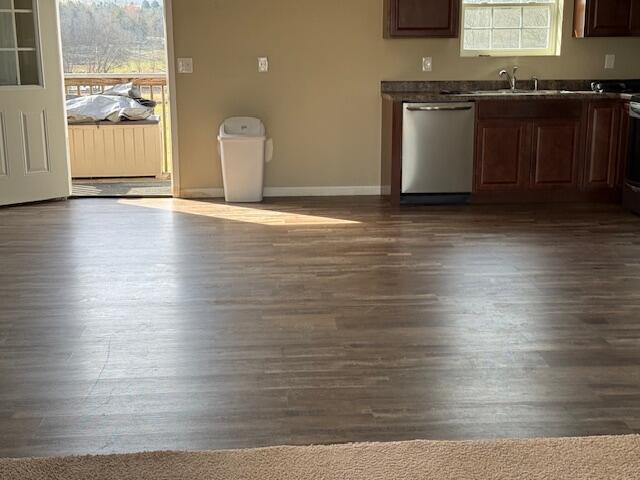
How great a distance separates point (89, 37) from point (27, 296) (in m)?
5.62

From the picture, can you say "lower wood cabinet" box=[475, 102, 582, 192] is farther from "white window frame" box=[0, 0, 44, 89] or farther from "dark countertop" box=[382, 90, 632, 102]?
"white window frame" box=[0, 0, 44, 89]

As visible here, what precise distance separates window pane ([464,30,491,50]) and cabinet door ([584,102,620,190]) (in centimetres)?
102

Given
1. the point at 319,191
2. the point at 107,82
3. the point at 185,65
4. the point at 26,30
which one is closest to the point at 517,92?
the point at 319,191

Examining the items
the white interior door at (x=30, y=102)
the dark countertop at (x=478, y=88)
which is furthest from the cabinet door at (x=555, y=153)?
the white interior door at (x=30, y=102)

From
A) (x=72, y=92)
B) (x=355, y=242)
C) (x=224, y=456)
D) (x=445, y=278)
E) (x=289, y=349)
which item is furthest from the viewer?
(x=72, y=92)

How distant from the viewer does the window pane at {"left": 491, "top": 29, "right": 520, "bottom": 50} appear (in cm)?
653

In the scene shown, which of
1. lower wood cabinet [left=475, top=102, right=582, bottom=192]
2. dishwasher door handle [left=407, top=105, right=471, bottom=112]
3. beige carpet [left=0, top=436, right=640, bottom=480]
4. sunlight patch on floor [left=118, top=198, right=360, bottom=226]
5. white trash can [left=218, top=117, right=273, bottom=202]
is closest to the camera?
beige carpet [left=0, top=436, right=640, bottom=480]

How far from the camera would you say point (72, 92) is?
8578 mm

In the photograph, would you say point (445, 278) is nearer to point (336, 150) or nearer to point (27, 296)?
point (27, 296)

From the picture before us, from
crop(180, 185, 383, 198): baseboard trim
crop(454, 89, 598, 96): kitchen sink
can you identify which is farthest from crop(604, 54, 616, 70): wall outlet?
crop(180, 185, 383, 198): baseboard trim

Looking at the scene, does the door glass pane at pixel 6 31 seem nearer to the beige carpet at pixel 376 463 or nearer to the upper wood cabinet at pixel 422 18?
the upper wood cabinet at pixel 422 18

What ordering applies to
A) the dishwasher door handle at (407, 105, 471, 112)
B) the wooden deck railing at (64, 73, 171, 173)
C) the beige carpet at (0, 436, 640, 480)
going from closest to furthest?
1. the beige carpet at (0, 436, 640, 480)
2. the dishwasher door handle at (407, 105, 471, 112)
3. the wooden deck railing at (64, 73, 171, 173)

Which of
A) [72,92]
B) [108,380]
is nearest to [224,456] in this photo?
[108,380]

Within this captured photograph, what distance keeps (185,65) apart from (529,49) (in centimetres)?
278
